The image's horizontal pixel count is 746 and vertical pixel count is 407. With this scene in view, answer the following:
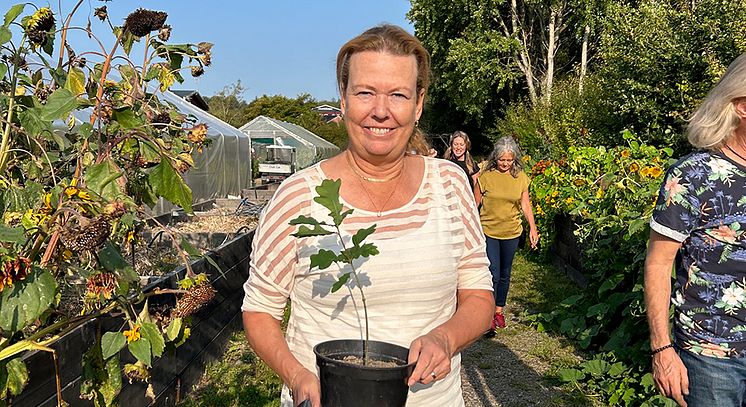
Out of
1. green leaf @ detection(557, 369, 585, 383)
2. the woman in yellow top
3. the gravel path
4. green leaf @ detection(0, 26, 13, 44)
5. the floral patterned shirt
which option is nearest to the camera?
green leaf @ detection(0, 26, 13, 44)

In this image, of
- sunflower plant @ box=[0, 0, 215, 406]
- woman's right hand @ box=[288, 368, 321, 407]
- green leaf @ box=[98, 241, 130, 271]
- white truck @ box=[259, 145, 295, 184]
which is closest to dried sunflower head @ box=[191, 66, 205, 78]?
sunflower plant @ box=[0, 0, 215, 406]

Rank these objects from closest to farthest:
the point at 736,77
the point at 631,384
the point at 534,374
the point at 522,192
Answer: the point at 736,77, the point at 631,384, the point at 534,374, the point at 522,192

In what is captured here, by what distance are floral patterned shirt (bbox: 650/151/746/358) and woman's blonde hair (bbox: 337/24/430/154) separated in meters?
1.02

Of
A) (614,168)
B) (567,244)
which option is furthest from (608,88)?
(614,168)


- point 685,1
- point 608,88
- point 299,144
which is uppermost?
point 685,1

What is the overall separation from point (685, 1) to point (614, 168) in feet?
26.7

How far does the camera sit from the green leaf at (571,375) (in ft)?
14.6

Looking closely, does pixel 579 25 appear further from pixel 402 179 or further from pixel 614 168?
pixel 402 179

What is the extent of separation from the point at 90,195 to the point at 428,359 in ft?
2.46

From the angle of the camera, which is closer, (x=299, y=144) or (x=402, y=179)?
(x=402, y=179)

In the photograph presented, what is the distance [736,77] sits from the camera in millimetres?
2098

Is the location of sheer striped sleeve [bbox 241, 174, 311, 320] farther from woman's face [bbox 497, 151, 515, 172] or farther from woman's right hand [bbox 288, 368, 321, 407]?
woman's face [bbox 497, 151, 515, 172]

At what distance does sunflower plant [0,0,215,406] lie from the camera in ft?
4.32

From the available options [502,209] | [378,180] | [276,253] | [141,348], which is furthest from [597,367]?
[141,348]
